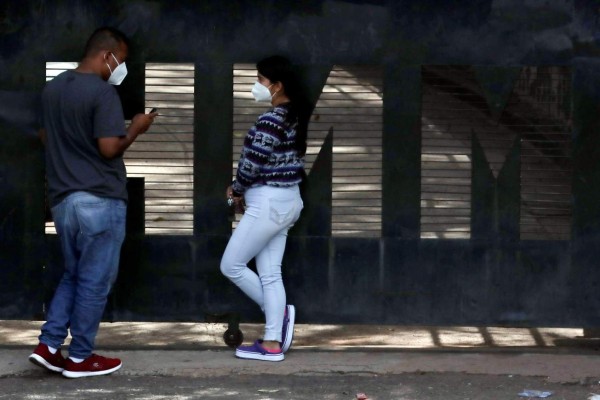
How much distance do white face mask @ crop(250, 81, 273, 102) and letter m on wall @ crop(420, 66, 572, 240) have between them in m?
0.92

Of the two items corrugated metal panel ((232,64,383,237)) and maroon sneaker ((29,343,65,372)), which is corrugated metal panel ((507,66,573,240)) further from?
maroon sneaker ((29,343,65,372))

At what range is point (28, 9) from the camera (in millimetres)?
8258

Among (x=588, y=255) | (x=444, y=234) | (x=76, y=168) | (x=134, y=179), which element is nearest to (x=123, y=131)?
(x=76, y=168)

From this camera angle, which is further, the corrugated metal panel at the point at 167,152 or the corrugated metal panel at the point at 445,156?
the corrugated metal panel at the point at 167,152

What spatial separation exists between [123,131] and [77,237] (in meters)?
0.63

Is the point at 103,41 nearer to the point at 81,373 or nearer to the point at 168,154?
the point at 168,154

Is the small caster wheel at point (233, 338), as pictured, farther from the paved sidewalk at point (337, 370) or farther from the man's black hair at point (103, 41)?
the man's black hair at point (103, 41)

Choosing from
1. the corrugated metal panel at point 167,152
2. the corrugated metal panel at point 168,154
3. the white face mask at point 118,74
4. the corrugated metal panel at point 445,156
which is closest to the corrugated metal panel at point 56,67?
the corrugated metal panel at point 167,152

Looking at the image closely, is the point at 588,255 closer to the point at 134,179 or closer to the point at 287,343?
the point at 287,343

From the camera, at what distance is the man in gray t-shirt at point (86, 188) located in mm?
7512

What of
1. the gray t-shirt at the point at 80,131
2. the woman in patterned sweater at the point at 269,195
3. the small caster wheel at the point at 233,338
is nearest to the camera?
the gray t-shirt at the point at 80,131

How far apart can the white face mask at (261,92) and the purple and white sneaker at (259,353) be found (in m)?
1.37

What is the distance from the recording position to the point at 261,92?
25.9 ft

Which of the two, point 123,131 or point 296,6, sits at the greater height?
point 296,6
